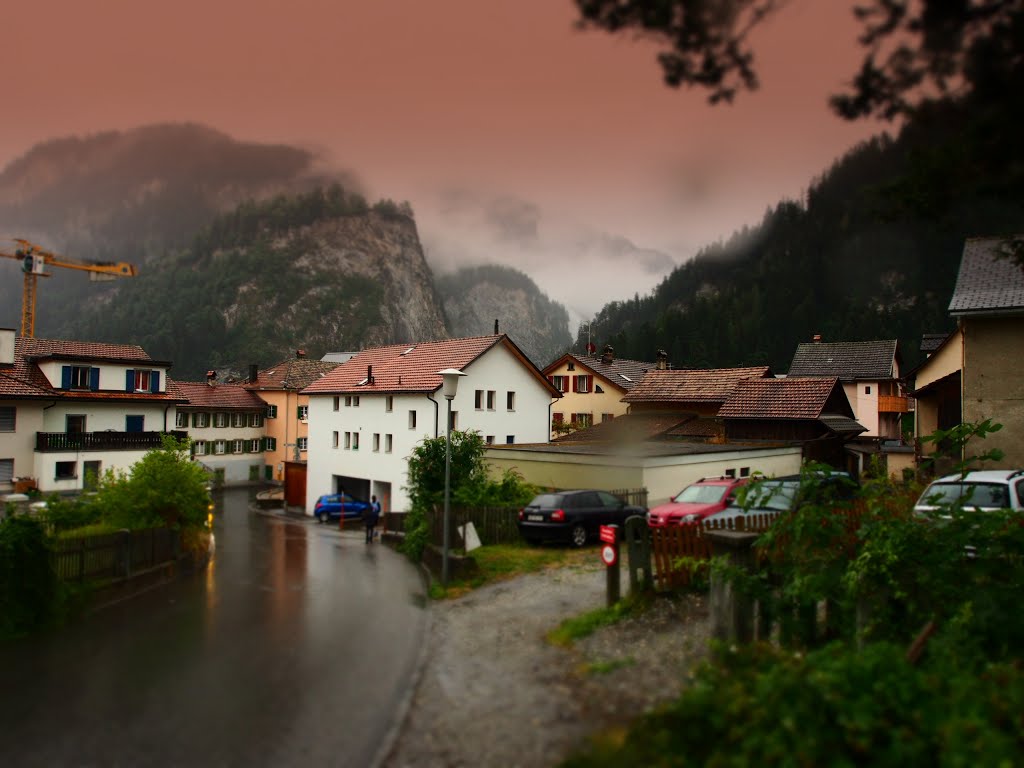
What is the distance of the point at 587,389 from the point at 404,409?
23555mm

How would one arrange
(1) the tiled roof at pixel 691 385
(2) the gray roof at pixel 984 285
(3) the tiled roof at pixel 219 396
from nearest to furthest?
(2) the gray roof at pixel 984 285 → (1) the tiled roof at pixel 691 385 → (3) the tiled roof at pixel 219 396

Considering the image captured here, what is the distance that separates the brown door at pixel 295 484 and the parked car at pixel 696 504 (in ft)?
108

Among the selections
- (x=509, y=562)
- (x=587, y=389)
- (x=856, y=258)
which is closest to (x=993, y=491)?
(x=509, y=562)

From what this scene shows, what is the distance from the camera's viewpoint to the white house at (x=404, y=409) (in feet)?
122

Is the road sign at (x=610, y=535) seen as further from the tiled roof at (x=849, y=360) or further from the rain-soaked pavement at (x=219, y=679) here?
the tiled roof at (x=849, y=360)

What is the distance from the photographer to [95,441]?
→ 37.1m

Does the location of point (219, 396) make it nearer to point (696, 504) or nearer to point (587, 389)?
point (587, 389)

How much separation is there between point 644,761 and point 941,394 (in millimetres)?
30298

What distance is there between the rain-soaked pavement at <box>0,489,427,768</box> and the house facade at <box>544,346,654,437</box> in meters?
40.8

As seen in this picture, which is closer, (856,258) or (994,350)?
(994,350)

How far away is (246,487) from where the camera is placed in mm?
61469

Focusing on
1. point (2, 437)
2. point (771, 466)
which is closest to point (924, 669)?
point (771, 466)

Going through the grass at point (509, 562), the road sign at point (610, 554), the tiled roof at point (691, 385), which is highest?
the tiled roof at point (691, 385)

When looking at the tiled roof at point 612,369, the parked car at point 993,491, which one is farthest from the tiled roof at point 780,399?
the tiled roof at point 612,369
